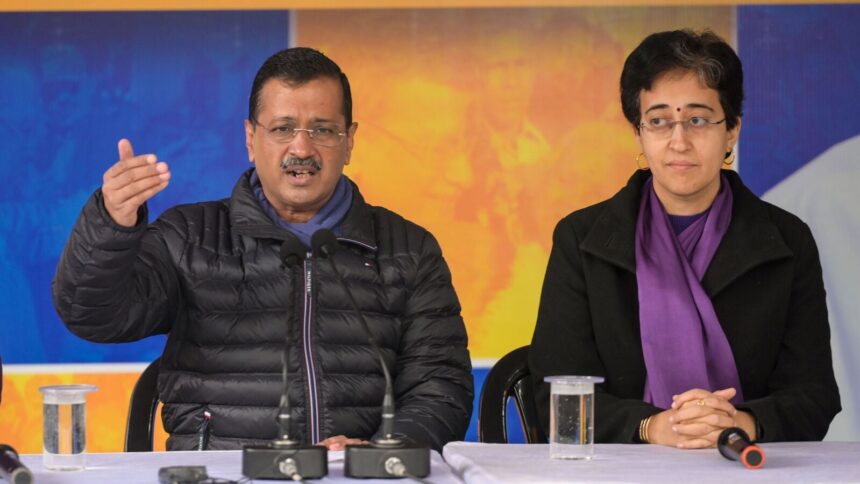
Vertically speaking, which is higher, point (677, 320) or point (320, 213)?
point (320, 213)

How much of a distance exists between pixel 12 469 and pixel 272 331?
3.54 ft

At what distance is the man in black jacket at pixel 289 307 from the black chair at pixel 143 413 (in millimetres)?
34

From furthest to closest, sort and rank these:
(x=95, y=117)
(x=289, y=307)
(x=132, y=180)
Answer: (x=95, y=117) < (x=289, y=307) < (x=132, y=180)

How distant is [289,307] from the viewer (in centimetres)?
317

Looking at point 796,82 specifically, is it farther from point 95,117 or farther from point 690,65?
point 95,117

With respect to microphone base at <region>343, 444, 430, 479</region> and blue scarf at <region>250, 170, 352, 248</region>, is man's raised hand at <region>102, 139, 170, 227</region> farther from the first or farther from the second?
microphone base at <region>343, 444, 430, 479</region>

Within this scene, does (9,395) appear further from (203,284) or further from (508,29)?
(508,29)

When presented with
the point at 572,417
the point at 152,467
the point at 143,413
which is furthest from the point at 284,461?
the point at 143,413

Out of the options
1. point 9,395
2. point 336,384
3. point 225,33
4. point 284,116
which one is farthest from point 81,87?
point 336,384

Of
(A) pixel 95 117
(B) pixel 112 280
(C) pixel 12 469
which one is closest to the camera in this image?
(C) pixel 12 469

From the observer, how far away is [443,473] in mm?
2387

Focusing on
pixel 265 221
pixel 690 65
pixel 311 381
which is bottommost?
pixel 311 381

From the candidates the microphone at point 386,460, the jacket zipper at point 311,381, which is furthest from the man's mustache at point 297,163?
the microphone at point 386,460

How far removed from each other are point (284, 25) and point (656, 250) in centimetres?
164
